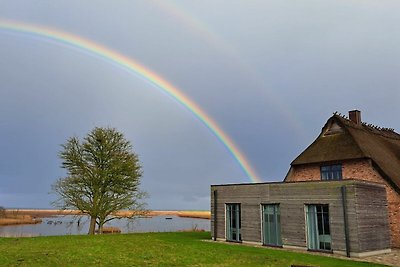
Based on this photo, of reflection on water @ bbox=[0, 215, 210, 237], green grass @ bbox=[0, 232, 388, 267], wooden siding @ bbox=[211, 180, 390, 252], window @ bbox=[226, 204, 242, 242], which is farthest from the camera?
reflection on water @ bbox=[0, 215, 210, 237]

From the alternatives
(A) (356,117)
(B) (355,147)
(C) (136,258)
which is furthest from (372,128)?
(C) (136,258)

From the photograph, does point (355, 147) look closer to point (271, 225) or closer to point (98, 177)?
point (271, 225)

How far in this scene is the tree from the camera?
27203mm

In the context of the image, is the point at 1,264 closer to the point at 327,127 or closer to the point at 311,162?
the point at 311,162

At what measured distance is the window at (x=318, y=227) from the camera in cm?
1711

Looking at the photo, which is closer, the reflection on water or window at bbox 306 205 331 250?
window at bbox 306 205 331 250

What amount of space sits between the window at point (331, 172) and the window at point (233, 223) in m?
7.40

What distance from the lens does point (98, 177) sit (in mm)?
27359

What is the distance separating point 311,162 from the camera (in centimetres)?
2466

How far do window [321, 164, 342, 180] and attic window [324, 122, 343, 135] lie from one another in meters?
2.93

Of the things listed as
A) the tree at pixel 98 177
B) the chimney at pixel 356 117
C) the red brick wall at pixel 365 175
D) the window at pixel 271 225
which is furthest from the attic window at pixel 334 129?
the tree at pixel 98 177

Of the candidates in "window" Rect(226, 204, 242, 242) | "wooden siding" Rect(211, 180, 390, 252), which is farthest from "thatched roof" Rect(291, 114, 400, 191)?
"window" Rect(226, 204, 242, 242)

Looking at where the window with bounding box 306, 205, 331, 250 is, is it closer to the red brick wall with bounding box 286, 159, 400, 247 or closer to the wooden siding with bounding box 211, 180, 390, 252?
the wooden siding with bounding box 211, 180, 390, 252

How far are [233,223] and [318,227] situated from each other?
5701 mm
